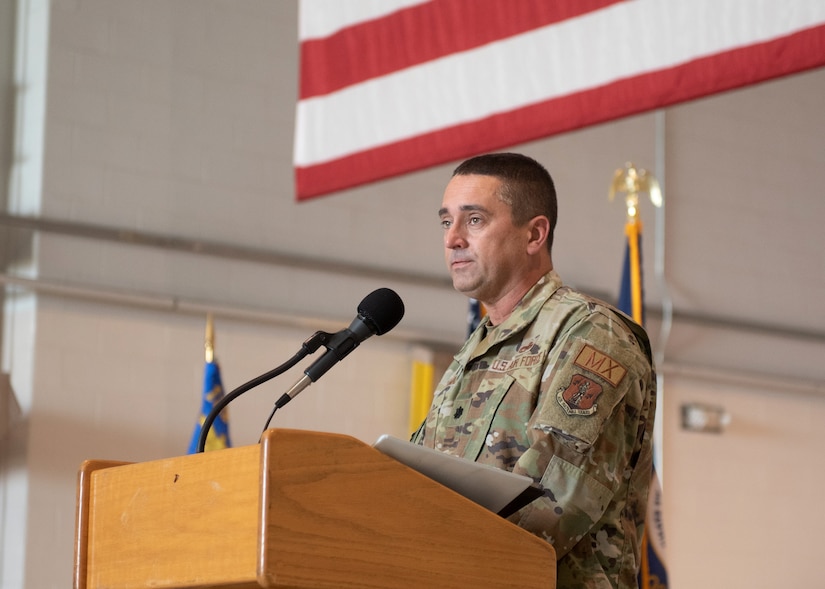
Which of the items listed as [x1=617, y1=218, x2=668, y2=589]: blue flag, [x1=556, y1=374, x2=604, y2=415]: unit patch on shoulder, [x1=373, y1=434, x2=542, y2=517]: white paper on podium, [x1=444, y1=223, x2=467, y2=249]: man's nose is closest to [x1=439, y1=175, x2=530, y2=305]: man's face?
[x1=444, y1=223, x2=467, y2=249]: man's nose

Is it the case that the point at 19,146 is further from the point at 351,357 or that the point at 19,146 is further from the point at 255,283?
the point at 351,357

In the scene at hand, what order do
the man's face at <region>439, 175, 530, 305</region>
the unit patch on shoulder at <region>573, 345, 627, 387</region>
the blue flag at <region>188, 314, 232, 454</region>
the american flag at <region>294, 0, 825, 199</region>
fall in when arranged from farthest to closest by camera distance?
the blue flag at <region>188, 314, 232, 454</region> < the american flag at <region>294, 0, 825, 199</region> < the man's face at <region>439, 175, 530, 305</region> < the unit patch on shoulder at <region>573, 345, 627, 387</region>

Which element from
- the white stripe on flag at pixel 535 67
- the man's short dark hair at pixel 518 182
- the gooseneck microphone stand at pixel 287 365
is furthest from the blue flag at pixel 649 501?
the gooseneck microphone stand at pixel 287 365

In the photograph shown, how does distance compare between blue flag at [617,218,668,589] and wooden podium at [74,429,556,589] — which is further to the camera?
blue flag at [617,218,668,589]

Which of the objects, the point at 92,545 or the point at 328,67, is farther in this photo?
the point at 328,67

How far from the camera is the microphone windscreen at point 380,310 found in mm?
2090

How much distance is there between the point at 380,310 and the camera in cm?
210

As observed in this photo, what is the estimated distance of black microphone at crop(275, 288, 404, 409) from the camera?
1993 millimetres

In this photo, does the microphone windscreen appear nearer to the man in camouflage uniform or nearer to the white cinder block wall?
the man in camouflage uniform

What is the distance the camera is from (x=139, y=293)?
18.0 ft

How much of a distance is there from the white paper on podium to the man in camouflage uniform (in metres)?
0.10

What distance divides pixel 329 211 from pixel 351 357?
68cm

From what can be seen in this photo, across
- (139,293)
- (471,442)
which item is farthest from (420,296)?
(471,442)

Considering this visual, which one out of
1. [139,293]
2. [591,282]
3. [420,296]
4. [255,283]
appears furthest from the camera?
[591,282]
